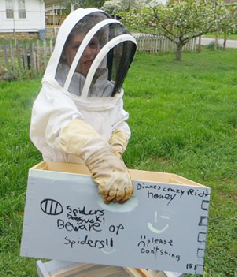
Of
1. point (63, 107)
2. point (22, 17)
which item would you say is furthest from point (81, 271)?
point (22, 17)

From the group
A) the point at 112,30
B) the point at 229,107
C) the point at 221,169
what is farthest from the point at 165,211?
the point at 229,107

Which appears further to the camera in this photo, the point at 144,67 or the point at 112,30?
the point at 144,67

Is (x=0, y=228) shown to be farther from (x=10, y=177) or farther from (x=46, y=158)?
(x=46, y=158)

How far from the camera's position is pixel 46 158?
1.98 metres

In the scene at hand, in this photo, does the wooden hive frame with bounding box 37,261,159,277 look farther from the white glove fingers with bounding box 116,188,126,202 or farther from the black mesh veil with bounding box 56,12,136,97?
the black mesh veil with bounding box 56,12,136,97

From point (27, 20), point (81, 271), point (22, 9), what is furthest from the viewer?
point (22, 9)

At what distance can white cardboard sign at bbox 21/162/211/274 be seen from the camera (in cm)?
153

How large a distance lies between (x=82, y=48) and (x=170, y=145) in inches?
124

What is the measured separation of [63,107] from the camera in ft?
5.51

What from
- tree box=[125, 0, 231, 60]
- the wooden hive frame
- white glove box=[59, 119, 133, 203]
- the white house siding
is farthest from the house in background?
white glove box=[59, 119, 133, 203]

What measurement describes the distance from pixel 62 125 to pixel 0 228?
1697 millimetres

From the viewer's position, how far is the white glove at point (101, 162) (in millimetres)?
1450

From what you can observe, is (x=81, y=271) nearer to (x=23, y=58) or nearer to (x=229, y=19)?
(x=23, y=58)

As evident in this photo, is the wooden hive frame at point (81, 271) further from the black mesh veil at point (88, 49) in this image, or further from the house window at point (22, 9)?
the house window at point (22, 9)
